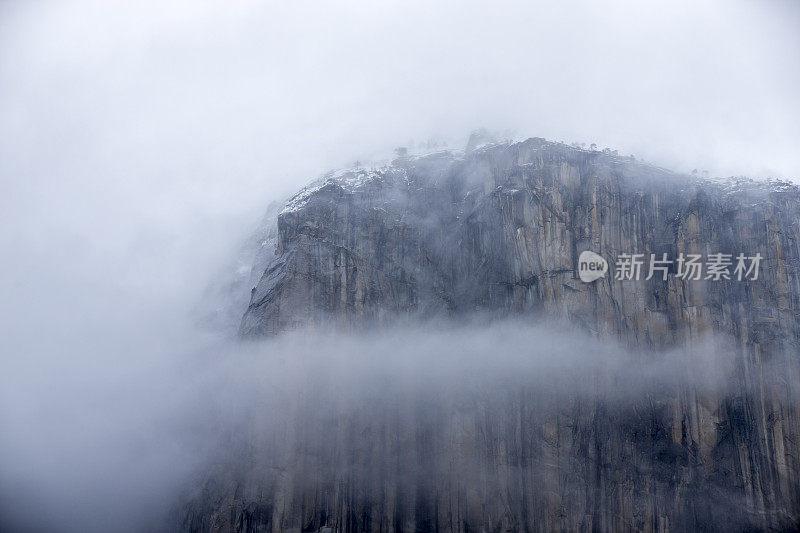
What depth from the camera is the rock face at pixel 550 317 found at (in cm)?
9112

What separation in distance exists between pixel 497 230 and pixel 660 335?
999 inches

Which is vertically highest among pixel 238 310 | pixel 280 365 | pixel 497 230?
pixel 497 230

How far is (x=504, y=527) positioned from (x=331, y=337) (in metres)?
32.4

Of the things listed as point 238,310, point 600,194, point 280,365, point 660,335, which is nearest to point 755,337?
point 660,335

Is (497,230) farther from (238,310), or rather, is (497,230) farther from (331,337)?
(238,310)

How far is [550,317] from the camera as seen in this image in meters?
99.0

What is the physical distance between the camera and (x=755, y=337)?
95438 millimetres

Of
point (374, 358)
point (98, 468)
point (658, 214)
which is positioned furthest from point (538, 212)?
point (98, 468)

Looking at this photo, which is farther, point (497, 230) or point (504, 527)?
point (497, 230)

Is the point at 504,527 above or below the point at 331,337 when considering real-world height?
below

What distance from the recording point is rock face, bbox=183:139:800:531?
91125 millimetres

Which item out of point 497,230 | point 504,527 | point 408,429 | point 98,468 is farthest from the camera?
point 98,468

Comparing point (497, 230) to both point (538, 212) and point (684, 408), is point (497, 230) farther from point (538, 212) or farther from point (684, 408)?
point (684, 408)

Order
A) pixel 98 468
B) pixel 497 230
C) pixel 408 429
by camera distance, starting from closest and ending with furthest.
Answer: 1. pixel 408 429
2. pixel 497 230
3. pixel 98 468
